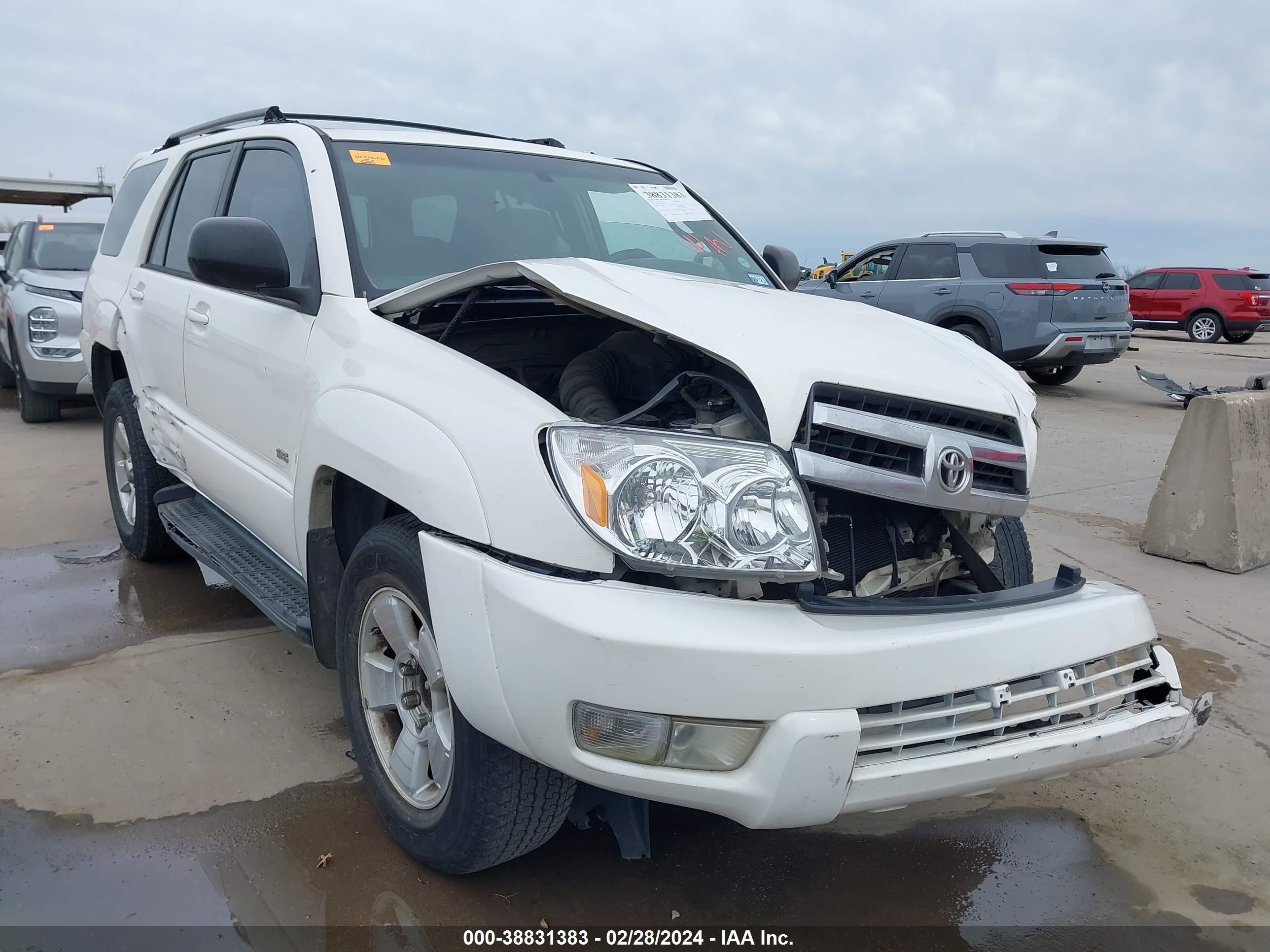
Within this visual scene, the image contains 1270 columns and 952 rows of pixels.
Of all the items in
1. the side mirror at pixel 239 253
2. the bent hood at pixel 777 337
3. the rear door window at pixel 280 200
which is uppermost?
the rear door window at pixel 280 200

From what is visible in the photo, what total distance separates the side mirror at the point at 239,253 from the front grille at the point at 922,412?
1.54 meters

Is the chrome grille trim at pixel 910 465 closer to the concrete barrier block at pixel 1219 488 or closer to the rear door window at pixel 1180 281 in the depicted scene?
the concrete barrier block at pixel 1219 488

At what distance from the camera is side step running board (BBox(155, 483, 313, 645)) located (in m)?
2.89

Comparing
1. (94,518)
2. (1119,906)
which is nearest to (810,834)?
(1119,906)

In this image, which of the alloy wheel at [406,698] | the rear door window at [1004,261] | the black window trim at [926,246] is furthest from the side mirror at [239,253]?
the black window trim at [926,246]

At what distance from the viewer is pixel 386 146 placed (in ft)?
10.5

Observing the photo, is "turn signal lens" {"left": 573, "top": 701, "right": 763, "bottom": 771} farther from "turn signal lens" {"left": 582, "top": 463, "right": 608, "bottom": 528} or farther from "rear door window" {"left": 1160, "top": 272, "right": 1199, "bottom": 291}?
"rear door window" {"left": 1160, "top": 272, "right": 1199, "bottom": 291}

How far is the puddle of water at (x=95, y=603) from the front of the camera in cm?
374

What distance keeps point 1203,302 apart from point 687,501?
2258cm

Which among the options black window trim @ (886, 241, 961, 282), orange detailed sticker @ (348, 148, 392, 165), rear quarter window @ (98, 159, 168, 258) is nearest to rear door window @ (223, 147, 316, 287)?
orange detailed sticker @ (348, 148, 392, 165)

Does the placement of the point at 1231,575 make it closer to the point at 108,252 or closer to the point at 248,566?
the point at 248,566

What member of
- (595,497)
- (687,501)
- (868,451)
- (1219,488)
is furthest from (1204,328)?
(595,497)

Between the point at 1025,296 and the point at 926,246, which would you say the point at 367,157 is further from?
the point at 926,246

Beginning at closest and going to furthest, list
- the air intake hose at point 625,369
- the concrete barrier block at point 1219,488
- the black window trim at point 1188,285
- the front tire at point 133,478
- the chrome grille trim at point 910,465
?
1. the chrome grille trim at point 910,465
2. the air intake hose at point 625,369
3. the front tire at point 133,478
4. the concrete barrier block at point 1219,488
5. the black window trim at point 1188,285
